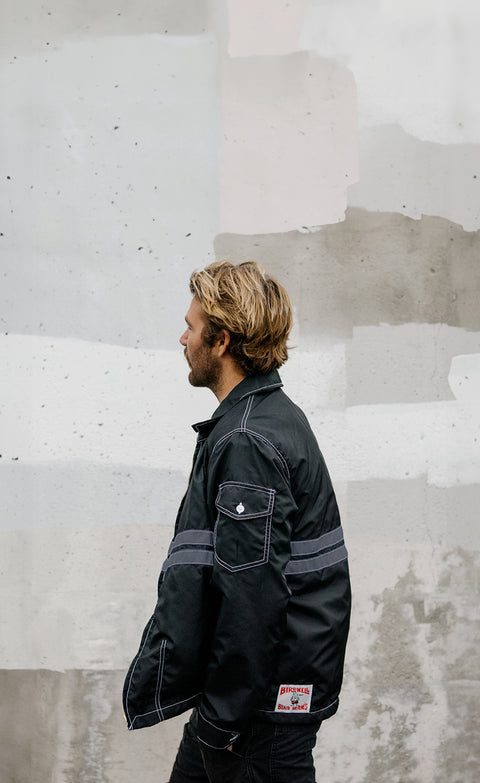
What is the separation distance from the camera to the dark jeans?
5.42ft

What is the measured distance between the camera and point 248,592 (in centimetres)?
154

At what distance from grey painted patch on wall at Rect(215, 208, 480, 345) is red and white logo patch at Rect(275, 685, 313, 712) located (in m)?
1.35

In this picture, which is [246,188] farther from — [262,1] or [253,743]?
[253,743]

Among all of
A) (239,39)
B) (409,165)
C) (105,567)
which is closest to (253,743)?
(105,567)

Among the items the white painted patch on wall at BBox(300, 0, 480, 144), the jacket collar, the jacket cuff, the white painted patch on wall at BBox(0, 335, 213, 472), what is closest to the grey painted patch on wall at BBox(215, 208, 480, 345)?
the white painted patch on wall at BBox(300, 0, 480, 144)

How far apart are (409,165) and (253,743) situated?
6.59 feet

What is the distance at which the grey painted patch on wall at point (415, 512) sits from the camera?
2.75 meters

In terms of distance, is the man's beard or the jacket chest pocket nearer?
the jacket chest pocket

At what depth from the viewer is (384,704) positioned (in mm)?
2732

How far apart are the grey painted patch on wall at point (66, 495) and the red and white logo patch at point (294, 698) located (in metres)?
1.12

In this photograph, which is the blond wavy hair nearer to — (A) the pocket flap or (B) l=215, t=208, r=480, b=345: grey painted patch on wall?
(A) the pocket flap

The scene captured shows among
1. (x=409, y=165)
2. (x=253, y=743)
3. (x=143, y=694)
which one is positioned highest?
(x=409, y=165)

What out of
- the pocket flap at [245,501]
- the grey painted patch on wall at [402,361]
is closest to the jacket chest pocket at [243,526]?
the pocket flap at [245,501]

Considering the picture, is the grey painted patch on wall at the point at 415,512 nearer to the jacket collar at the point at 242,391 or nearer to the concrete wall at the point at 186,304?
the concrete wall at the point at 186,304
